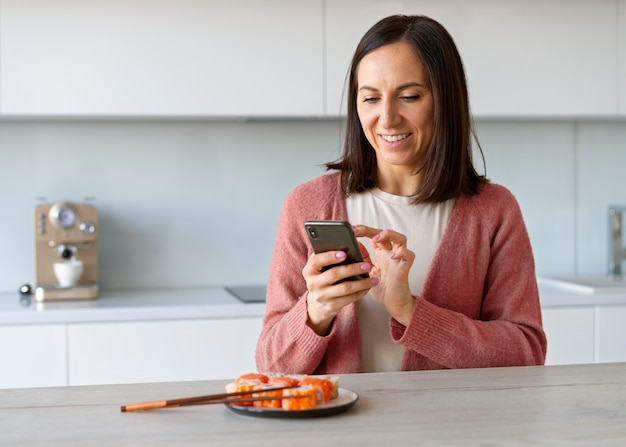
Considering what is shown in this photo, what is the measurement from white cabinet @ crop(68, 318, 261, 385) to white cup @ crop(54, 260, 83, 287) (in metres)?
0.26

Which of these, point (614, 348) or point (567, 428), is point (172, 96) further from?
point (567, 428)

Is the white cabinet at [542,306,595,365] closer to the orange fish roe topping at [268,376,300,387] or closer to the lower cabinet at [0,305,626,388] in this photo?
the lower cabinet at [0,305,626,388]

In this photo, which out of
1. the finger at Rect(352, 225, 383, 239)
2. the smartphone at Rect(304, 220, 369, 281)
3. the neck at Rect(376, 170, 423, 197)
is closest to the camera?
the smartphone at Rect(304, 220, 369, 281)

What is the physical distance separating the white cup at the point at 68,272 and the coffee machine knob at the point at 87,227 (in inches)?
3.9

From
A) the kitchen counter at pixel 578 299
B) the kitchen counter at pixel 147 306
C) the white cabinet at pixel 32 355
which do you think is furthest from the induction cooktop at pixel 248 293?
the kitchen counter at pixel 578 299

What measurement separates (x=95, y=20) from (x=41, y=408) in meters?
1.69

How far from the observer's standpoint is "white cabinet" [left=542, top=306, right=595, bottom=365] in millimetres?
2723

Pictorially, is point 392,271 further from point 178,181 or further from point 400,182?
point 178,181

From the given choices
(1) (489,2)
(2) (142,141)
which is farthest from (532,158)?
(2) (142,141)

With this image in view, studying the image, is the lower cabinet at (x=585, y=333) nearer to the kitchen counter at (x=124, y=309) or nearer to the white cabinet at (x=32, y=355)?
the kitchen counter at (x=124, y=309)

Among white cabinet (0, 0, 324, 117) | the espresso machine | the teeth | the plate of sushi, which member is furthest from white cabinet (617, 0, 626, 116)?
the plate of sushi

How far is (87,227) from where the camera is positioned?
2744 mm

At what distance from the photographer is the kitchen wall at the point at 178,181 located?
2941 millimetres

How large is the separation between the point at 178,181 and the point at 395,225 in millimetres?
1495
